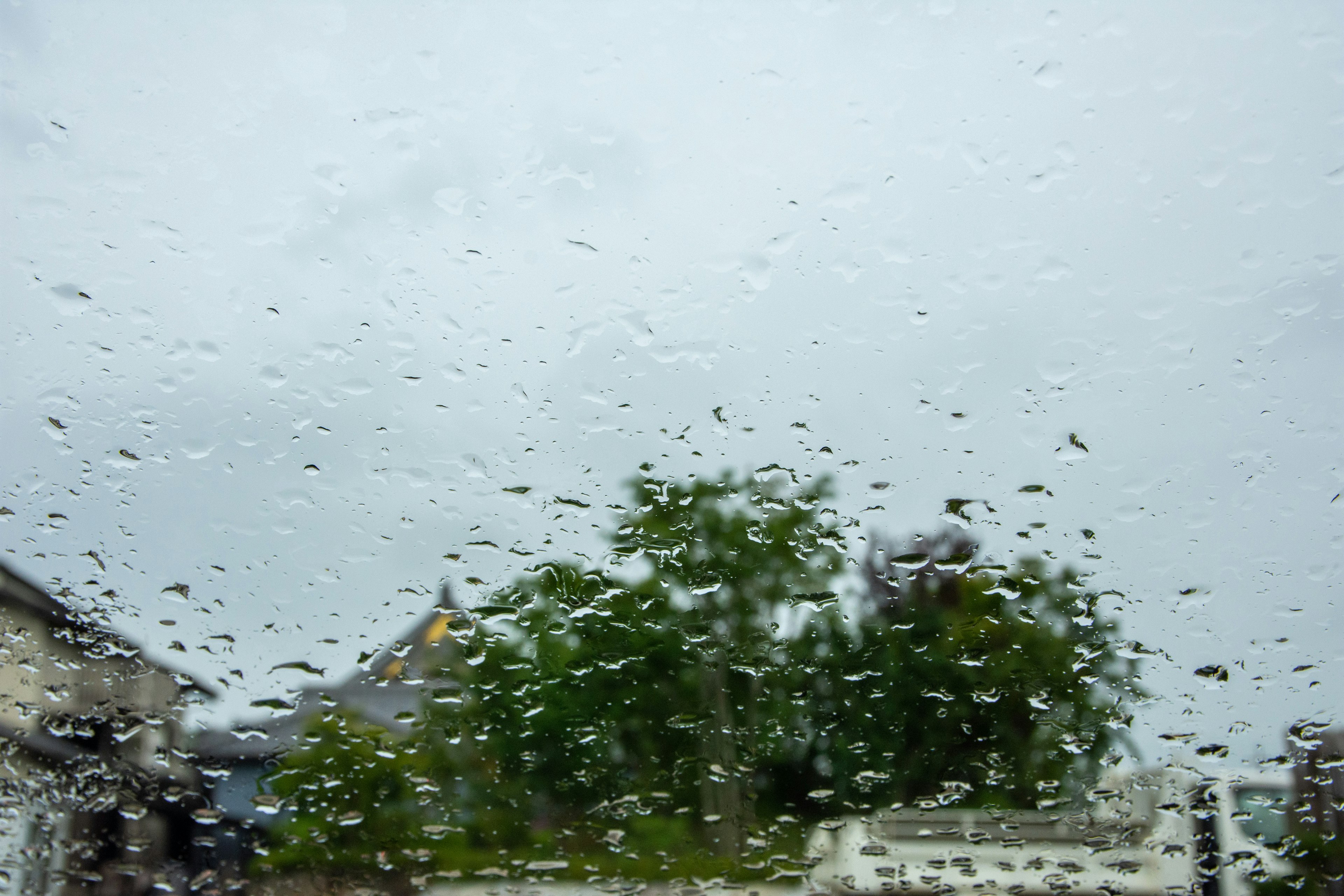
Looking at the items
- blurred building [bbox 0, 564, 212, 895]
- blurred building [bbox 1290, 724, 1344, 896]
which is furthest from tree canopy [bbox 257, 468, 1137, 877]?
blurred building [bbox 1290, 724, 1344, 896]

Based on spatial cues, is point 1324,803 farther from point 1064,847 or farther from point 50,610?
point 50,610

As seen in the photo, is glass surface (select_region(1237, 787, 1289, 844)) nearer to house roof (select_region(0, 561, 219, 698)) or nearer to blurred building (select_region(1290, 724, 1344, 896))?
blurred building (select_region(1290, 724, 1344, 896))

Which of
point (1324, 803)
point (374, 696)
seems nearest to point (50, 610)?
point (374, 696)

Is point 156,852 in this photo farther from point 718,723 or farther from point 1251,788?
point 1251,788

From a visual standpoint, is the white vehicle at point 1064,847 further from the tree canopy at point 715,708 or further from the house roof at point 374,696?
the house roof at point 374,696

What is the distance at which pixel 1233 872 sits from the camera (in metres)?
2.05

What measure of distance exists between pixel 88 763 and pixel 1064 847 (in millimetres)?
2171

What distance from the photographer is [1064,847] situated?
78.7 inches

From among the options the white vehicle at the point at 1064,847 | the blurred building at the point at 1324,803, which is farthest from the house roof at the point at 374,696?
the blurred building at the point at 1324,803

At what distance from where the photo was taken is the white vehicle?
1.97 m

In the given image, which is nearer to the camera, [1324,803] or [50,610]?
[50,610]

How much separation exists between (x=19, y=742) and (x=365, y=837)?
0.78m

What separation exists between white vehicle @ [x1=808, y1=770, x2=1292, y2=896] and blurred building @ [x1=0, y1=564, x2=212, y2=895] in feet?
4.62

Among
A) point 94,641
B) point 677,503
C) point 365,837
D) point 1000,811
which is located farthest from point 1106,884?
point 94,641
